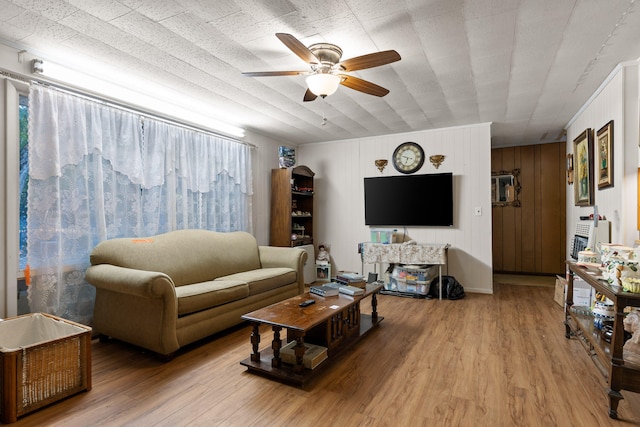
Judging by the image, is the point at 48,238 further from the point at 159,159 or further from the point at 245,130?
the point at 245,130

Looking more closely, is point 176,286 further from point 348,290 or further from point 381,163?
point 381,163

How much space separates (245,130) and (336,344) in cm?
325

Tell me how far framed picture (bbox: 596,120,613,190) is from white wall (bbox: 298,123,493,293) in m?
1.37

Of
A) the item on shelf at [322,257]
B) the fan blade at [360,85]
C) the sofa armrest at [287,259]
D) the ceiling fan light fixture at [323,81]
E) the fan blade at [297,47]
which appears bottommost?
the item on shelf at [322,257]

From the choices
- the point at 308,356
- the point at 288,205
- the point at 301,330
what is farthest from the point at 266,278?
the point at 288,205

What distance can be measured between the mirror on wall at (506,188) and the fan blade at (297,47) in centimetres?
524

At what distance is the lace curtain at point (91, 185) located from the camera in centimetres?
260

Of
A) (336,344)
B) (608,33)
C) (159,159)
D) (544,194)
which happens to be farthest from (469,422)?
(544,194)

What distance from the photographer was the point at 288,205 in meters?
5.04

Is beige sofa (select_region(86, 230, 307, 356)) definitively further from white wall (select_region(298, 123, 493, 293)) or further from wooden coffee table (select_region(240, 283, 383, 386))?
white wall (select_region(298, 123, 493, 293))

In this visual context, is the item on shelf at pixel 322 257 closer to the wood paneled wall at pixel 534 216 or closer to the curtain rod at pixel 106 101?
the curtain rod at pixel 106 101

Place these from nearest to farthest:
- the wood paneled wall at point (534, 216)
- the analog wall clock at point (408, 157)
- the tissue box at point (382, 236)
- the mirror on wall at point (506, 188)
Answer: the tissue box at point (382, 236) → the analog wall clock at point (408, 157) → the wood paneled wall at point (534, 216) → the mirror on wall at point (506, 188)

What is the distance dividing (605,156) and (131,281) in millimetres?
4196

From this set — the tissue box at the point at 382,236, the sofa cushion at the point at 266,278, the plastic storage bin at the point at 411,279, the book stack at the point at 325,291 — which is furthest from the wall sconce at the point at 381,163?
the book stack at the point at 325,291
